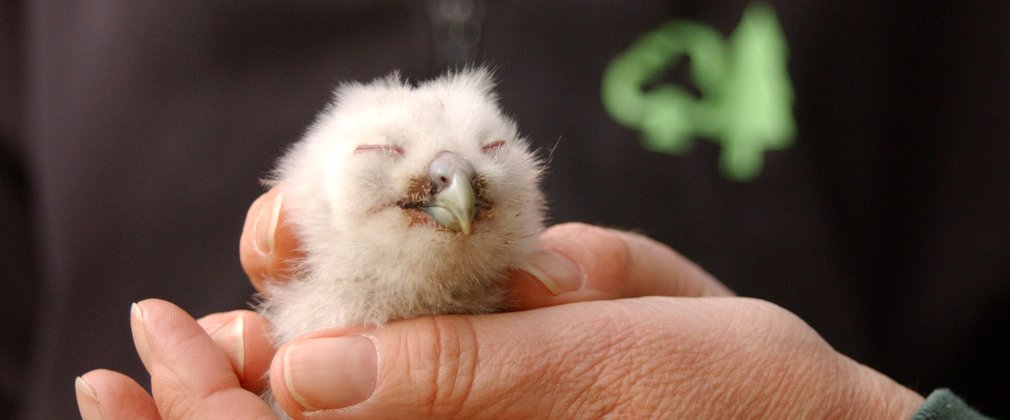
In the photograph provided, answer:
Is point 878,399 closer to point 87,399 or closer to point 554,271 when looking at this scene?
point 554,271

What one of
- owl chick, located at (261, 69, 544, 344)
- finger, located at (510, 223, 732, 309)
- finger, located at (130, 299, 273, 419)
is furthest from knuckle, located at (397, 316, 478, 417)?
finger, located at (130, 299, 273, 419)

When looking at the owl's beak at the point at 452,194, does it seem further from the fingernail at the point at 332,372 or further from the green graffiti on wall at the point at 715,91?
the green graffiti on wall at the point at 715,91

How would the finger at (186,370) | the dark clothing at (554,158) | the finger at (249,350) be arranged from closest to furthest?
the finger at (186,370) < the finger at (249,350) < the dark clothing at (554,158)

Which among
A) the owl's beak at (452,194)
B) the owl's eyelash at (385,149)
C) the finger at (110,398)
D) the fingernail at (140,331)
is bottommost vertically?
the finger at (110,398)

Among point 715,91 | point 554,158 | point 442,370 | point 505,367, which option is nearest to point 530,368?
point 505,367

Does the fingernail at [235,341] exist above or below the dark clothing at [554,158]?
below

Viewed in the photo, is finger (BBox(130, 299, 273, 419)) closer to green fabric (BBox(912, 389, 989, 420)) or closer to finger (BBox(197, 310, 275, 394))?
finger (BBox(197, 310, 275, 394))

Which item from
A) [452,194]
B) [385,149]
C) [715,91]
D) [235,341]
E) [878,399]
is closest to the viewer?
[452,194]

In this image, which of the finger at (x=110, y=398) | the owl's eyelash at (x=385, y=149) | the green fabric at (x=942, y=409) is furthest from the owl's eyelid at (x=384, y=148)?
the green fabric at (x=942, y=409)
